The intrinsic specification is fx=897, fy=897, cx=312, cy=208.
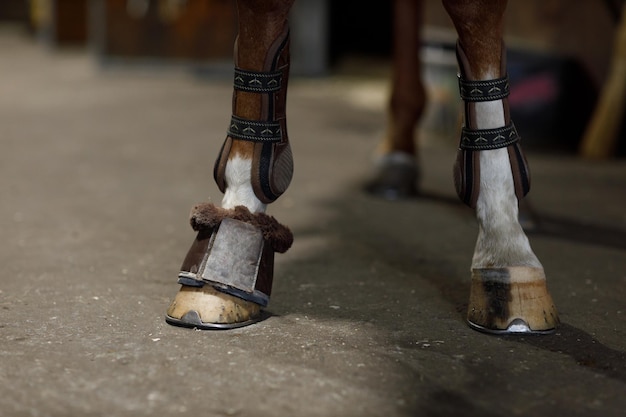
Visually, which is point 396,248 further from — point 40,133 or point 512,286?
point 40,133

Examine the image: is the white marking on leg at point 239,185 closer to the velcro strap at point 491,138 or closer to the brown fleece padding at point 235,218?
the brown fleece padding at point 235,218

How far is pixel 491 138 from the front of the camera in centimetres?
128

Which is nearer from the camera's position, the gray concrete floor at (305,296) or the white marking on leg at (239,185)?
the gray concrete floor at (305,296)

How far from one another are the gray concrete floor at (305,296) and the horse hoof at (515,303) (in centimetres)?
2

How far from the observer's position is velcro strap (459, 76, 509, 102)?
1.27 metres

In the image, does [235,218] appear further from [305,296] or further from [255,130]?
[305,296]

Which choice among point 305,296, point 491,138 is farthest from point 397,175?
point 491,138

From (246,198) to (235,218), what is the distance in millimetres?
42

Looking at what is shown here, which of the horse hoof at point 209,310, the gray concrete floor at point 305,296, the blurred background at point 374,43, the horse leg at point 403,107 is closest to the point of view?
the gray concrete floor at point 305,296

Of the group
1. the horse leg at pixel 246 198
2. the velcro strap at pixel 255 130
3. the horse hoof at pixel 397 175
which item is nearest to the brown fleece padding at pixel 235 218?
the horse leg at pixel 246 198

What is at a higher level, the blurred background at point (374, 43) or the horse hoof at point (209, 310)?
the blurred background at point (374, 43)

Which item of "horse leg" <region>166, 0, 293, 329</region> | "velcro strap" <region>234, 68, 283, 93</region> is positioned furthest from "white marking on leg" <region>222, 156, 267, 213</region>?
"velcro strap" <region>234, 68, 283, 93</region>

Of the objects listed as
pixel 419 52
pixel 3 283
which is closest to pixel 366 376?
pixel 3 283

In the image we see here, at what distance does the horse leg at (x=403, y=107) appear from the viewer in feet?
7.40
